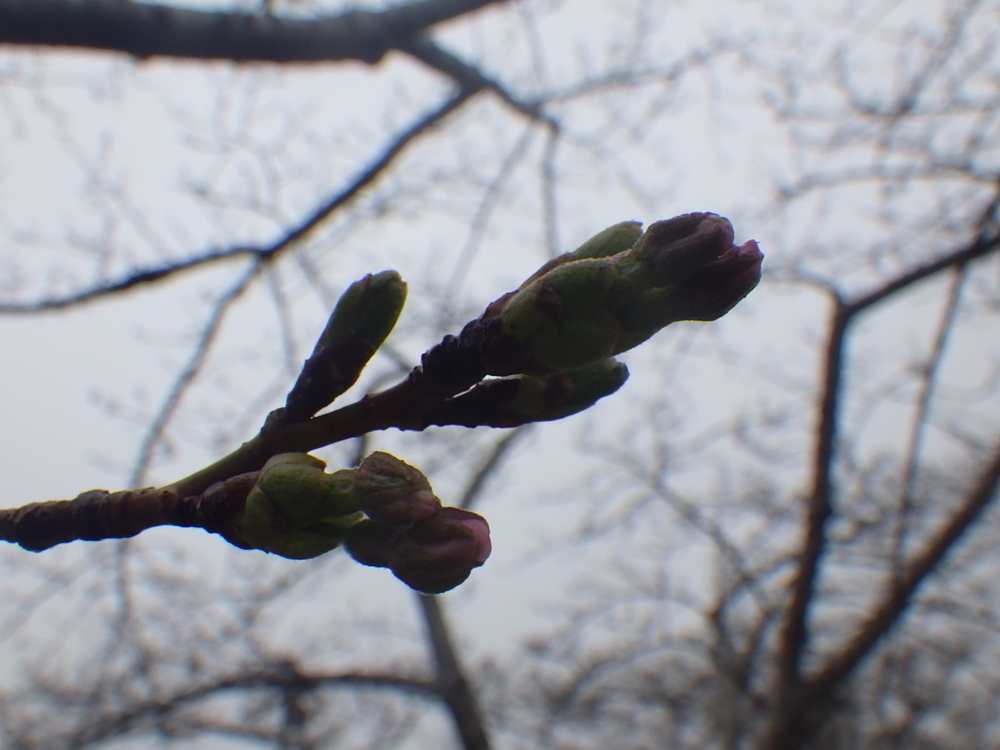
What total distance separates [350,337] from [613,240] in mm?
304

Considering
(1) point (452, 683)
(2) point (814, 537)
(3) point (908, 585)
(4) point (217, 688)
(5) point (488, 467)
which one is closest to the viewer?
(3) point (908, 585)

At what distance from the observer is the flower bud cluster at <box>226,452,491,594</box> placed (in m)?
0.70

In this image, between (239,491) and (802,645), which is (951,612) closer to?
(802,645)

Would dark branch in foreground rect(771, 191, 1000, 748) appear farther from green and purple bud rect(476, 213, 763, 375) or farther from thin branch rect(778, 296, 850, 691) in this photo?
green and purple bud rect(476, 213, 763, 375)

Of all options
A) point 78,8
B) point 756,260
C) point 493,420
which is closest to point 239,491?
point 493,420

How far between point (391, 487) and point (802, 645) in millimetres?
4746

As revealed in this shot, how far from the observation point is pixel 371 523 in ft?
2.40

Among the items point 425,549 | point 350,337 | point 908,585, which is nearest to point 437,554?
point 425,549

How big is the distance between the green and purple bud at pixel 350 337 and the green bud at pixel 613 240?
213mm

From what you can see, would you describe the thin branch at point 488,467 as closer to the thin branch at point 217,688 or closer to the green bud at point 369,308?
the thin branch at point 217,688

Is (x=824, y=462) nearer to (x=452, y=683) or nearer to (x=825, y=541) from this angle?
(x=825, y=541)

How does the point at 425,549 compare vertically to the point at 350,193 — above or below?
below

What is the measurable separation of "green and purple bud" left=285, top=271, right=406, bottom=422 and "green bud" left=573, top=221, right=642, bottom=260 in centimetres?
21

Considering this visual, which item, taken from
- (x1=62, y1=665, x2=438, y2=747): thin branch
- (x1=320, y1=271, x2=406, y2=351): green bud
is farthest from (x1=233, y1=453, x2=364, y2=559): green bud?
(x1=62, y1=665, x2=438, y2=747): thin branch
